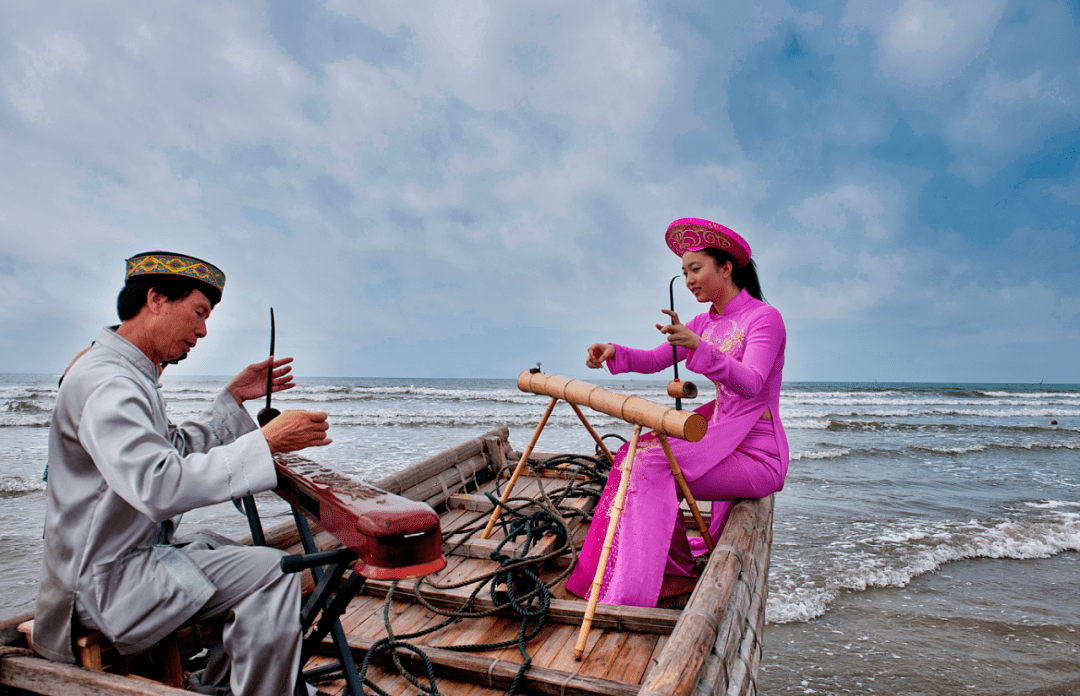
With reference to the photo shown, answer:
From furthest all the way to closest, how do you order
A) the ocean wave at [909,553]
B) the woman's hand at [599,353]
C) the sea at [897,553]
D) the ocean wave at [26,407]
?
the ocean wave at [26,407] < the ocean wave at [909,553] < the sea at [897,553] < the woman's hand at [599,353]

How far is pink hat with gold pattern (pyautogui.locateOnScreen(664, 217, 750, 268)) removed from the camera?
2.73 metres

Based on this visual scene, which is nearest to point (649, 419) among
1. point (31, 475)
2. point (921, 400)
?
point (31, 475)

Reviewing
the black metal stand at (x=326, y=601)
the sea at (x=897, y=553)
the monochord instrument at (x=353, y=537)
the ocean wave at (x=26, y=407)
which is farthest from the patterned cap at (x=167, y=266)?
the ocean wave at (x=26, y=407)

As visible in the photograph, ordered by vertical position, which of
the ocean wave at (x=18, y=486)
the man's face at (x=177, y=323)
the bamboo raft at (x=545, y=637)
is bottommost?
the ocean wave at (x=18, y=486)

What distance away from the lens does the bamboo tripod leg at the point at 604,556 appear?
201 centimetres

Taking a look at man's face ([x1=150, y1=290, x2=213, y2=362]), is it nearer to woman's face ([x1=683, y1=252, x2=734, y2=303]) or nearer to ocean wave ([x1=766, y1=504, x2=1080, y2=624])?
woman's face ([x1=683, y1=252, x2=734, y2=303])

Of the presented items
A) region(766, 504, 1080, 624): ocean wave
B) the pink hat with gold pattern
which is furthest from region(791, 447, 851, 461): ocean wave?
the pink hat with gold pattern

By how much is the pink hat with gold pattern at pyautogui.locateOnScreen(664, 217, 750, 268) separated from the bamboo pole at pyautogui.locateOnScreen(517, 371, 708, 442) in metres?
0.94

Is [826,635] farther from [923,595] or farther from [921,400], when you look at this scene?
[921,400]

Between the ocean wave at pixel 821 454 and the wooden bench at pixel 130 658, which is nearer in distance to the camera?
the wooden bench at pixel 130 658

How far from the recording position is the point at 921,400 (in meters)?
29.1

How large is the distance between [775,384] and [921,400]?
107 feet

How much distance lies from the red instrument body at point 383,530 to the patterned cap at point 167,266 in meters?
0.76

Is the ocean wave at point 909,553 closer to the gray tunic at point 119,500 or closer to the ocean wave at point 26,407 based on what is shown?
the gray tunic at point 119,500
